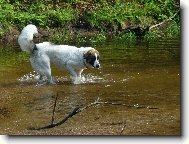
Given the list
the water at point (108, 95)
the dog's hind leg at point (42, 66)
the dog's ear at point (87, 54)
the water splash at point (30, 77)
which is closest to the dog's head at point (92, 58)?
the dog's ear at point (87, 54)

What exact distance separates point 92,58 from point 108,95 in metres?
0.69

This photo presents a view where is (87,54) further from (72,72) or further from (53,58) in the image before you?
(53,58)

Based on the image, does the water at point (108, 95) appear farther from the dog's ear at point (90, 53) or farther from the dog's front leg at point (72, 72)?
the dog's ear at point (90, 53)

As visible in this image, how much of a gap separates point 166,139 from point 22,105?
1.61 metres

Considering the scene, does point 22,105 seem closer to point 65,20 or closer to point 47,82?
point 47,82

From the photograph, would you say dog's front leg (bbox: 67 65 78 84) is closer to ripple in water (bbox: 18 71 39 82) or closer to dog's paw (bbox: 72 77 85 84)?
dog's paw (bbox: 72 77 85 84)

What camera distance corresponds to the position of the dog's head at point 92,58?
17.4ft

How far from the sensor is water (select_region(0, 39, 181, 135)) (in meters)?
Result: 3.73

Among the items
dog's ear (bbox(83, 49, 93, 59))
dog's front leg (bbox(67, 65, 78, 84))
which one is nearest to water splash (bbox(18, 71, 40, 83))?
dog's front leg (bbox(67, 65, 78, 84))

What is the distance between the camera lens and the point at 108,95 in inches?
187

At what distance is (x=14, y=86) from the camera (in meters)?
5.37

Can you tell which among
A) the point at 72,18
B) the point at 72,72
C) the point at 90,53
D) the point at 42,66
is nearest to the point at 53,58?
the point at 42,66

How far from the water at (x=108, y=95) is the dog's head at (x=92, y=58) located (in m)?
0.17

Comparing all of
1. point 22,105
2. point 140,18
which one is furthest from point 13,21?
point 22,105
